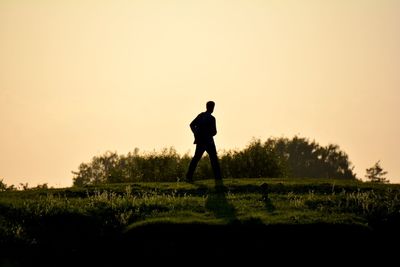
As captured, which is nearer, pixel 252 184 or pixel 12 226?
pixel 12 226

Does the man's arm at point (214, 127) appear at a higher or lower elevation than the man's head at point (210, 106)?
lower

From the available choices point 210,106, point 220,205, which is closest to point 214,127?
point 210,106

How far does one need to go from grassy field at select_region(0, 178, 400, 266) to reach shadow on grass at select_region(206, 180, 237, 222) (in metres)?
0.04

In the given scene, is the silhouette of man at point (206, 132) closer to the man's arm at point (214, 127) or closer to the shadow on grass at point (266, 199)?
the man's arm at point (214, 127)

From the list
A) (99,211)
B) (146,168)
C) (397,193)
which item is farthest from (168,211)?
(146,168)

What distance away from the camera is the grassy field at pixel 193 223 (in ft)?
74.2

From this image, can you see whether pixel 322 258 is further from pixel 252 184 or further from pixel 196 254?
pixel 252 184

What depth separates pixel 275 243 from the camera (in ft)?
74.1

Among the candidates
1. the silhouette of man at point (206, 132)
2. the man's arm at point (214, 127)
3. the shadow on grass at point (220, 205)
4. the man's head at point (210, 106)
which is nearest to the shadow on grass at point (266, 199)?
the shadow on grass at point (220, 205)

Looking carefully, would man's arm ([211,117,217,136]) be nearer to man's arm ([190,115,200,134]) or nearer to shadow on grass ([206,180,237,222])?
man's arm ([190,115,200,134])

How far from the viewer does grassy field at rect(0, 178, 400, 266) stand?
22.6 m

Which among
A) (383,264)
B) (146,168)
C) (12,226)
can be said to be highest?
(146,168)

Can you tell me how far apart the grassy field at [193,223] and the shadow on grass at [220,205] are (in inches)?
1.4

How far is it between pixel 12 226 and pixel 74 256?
7.99 feet
